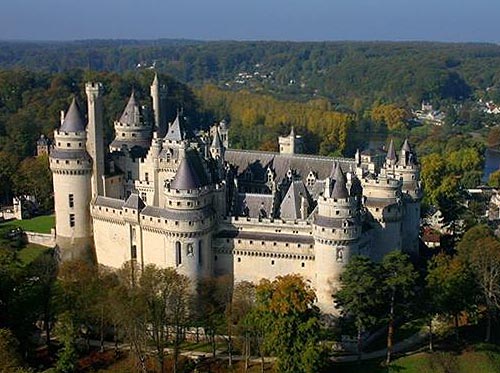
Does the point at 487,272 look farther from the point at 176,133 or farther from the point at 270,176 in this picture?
the point at 176,133

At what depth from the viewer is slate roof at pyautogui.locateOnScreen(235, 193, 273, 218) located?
56.5 metres

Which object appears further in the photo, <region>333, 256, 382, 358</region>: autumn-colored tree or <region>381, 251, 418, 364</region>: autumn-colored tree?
<region>381, 251, 418, 364</region>: autumn-colored tree

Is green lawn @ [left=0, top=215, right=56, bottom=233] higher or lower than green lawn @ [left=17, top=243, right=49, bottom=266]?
higher

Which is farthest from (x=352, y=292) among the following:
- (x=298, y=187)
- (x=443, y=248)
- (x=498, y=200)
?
(x=498, y=200)

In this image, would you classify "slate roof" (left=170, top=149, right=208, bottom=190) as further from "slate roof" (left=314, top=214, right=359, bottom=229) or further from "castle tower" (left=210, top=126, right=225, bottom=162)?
"slate roof" (left=314, top=214, right=359, bottom=229)

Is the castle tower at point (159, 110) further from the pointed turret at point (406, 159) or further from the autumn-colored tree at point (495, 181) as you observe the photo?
the autumn-colored tree at point (495, 181)

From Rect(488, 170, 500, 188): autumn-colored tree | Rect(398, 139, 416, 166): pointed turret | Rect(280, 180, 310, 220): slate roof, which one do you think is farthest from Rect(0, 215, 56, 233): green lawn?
Rect(488, 170, 500, 188): autumn-colored tree

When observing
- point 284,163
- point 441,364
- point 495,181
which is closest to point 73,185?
point 284,163

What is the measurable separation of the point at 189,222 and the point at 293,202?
8.57m

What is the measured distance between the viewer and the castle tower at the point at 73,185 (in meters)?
60.6

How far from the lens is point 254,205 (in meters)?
57.1

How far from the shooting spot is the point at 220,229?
55312 mm

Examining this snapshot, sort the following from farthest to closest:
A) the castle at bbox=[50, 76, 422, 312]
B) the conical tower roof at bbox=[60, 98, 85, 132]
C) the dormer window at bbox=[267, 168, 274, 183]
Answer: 1. the dormer window at bbox=[267, 168, 274, 183]
2. the conical tower roof at bbox=[60, 98, 85, 132]
3. the castle at bbox=[50, 76, 422, 312]

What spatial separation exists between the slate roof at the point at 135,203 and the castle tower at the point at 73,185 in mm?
5984
